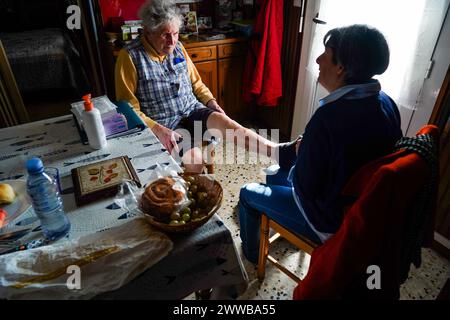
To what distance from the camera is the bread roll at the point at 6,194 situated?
0.81 meters

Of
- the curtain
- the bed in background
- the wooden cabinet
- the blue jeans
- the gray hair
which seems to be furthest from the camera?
the bed in background

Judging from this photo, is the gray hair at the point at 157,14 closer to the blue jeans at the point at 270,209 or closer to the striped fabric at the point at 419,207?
the blue jeans at the point at 270,209

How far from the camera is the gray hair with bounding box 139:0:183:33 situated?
1.50 m

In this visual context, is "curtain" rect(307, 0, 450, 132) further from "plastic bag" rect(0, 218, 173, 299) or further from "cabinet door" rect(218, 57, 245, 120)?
"plastic bag" rect(0, 218, 173, 299)

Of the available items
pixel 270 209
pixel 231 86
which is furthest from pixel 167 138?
pixel 231 86

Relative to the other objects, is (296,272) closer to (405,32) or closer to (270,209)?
(270,209)

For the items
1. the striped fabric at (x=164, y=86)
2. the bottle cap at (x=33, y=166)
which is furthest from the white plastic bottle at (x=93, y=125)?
the striped fabric at (x=164, y=86)

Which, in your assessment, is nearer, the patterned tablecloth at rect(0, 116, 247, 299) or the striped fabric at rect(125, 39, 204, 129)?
the patterned tablecloth at rect(0, 116, 247, 299)

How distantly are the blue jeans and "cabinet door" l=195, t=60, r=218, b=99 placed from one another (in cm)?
144

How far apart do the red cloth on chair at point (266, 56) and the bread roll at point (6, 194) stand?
1965mm

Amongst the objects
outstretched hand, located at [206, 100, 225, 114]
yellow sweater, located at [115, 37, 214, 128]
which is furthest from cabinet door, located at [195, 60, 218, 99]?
yellow sweater, located at [115, 37, 214, 128]

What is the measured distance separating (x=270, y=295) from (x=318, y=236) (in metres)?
0.51

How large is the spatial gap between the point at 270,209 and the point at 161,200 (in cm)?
60

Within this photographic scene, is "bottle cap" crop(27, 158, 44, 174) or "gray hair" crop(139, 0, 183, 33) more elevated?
"gray hair" crop(139, 0, 183, 33)
